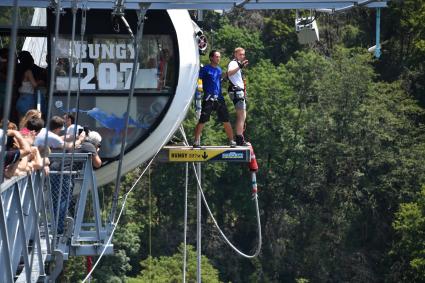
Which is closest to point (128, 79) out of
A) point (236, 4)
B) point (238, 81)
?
point (238, 81)

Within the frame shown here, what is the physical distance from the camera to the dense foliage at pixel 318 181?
61.0 m

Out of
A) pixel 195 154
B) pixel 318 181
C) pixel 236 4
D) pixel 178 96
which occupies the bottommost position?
pixel 318 181

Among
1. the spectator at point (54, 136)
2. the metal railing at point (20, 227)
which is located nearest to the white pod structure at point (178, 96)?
the spectator at point (54, 136)

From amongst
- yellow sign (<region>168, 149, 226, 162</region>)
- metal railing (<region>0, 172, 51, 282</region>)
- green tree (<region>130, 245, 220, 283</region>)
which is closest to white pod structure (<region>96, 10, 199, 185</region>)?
yellow sign (<region>168, 149, 226, 162</region>)

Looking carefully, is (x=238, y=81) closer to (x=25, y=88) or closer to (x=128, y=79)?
(x=128, y=79)

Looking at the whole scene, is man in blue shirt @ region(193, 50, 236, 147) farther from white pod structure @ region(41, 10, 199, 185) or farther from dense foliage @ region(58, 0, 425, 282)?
dense foliage @ region(58, 0, 425, 282)

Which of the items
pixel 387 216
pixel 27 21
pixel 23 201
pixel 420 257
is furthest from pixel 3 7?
pixel 387 216

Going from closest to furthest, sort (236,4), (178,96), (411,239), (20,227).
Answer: (20,227)
(236,4)
(178,96)
(411,239)

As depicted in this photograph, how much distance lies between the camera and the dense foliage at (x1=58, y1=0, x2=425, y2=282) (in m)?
61.0

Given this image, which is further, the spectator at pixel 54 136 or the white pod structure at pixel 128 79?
the white pod structure at pixel 128 79

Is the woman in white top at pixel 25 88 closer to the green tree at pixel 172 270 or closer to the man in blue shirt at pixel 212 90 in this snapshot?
the man in blue shirt at pixel 212 90

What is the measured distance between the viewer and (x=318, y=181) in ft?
212

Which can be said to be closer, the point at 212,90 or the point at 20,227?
the point at 20,227

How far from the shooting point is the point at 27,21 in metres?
20.3
